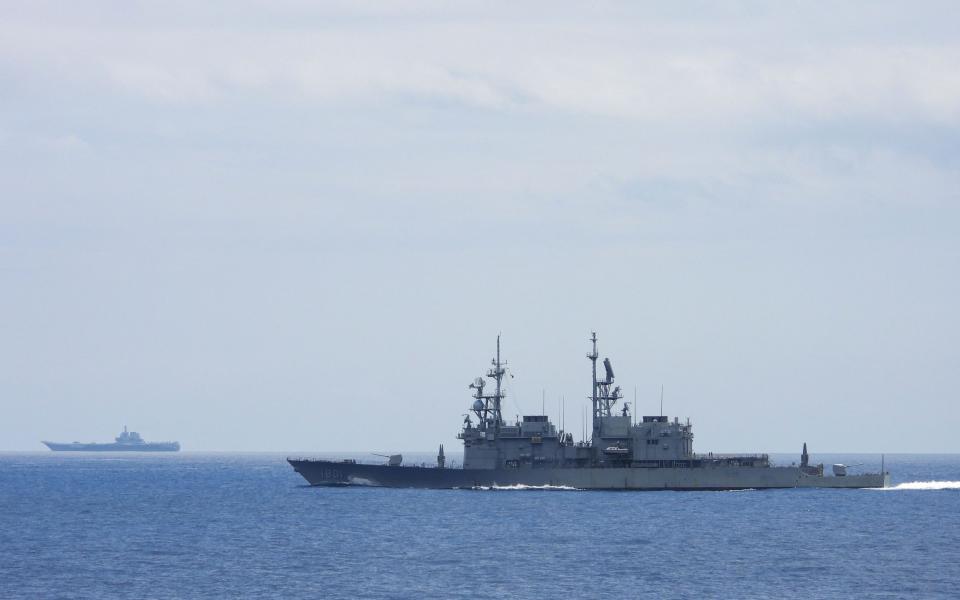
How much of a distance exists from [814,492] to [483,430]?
2725 centimetres

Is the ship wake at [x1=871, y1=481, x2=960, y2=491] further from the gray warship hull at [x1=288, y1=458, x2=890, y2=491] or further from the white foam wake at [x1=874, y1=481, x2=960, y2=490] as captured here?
the gray warship hull at [x1=288, y1=458, x2=890, y2=491]

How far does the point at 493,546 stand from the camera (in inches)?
2562

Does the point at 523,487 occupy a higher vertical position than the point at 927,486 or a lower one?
lower

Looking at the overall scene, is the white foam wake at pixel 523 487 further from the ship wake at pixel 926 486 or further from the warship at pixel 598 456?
the ship wake at pixel 926 486

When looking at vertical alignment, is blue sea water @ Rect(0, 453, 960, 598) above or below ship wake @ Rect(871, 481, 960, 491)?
below

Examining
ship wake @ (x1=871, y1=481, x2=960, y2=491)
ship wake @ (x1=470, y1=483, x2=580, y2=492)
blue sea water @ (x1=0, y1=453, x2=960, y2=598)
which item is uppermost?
ship wake @ (x1=871, y1=481, x2=960, y2=491)

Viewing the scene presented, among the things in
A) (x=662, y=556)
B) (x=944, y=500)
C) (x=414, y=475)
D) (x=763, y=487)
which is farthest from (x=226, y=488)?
(x=662, y=556)

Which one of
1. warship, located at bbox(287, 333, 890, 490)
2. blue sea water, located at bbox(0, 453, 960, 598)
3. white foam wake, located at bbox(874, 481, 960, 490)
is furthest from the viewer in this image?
white foam wake, located at bbox(874, 481, 960, 490)

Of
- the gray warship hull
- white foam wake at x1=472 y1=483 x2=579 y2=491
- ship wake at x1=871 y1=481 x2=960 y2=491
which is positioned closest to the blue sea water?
white foam wake at x1=472 y1=483 x2=579 y2=491

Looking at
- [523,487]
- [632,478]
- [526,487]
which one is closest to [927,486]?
[632,478]

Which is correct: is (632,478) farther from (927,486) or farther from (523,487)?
(927,486)

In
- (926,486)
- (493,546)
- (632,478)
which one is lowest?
(493,546)

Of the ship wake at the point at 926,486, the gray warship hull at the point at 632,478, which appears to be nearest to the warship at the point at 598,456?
the gray warship hull at the point at 632,478

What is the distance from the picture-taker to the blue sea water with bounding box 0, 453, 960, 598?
51750 mm
